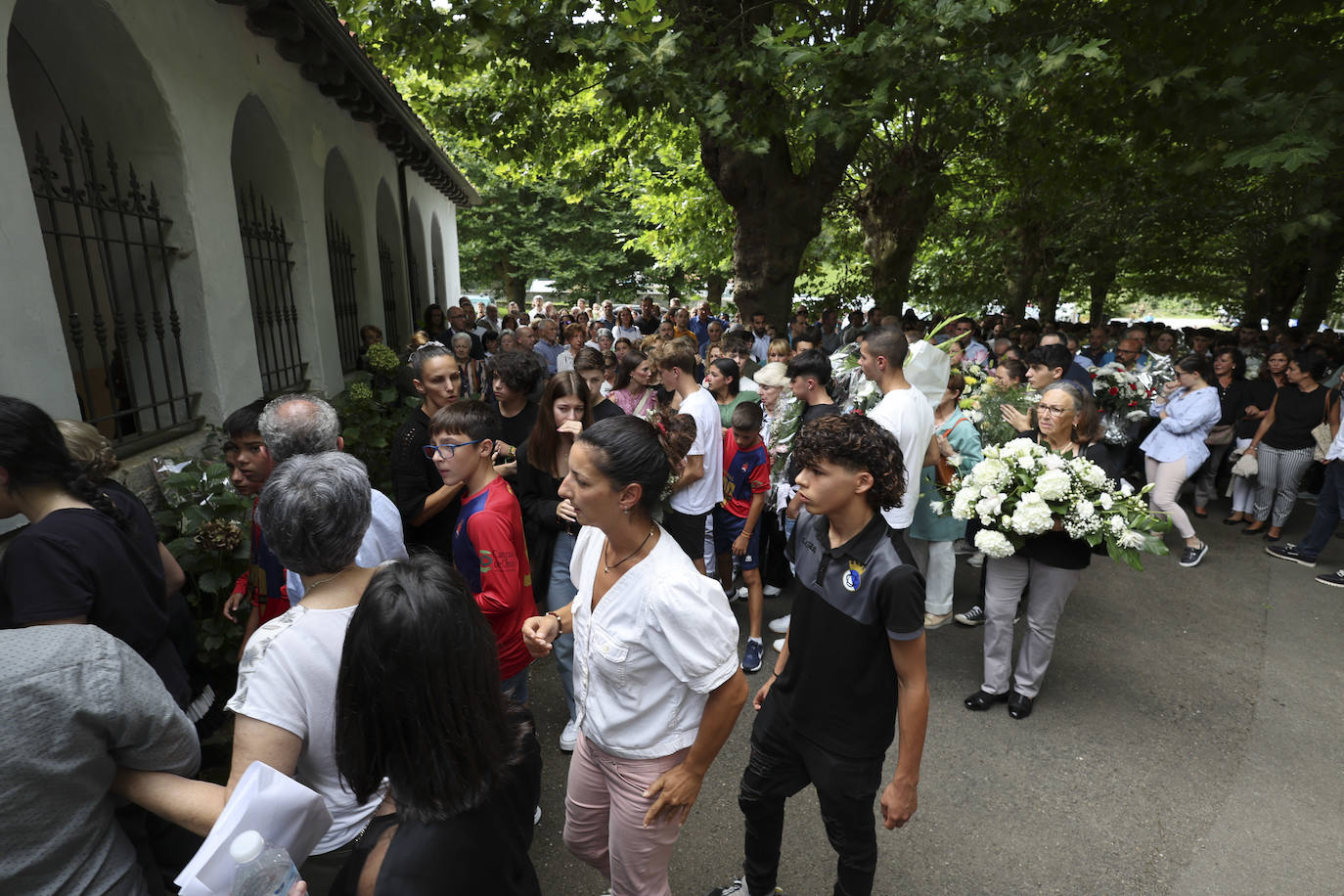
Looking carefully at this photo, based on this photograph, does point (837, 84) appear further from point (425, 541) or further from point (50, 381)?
point (50, 381)

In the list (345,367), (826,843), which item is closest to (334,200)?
(345,367)

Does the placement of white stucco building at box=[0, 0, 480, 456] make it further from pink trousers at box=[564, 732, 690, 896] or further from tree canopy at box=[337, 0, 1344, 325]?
pink trousers at box=[564, 732, 690, 896]

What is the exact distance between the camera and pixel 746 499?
4844 mm

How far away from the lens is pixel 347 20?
737 centimetres

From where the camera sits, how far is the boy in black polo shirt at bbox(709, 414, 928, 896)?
2170mm

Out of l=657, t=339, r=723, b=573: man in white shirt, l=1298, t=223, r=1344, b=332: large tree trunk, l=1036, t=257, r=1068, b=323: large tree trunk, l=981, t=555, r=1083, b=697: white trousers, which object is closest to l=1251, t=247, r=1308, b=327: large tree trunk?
l=1298, t=223, r=1344, b=332: large tree trunk

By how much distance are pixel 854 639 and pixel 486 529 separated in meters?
1.41

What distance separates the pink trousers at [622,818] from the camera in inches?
81.5

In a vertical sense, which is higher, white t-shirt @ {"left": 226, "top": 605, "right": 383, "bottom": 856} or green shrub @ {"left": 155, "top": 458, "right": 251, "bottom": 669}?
white t-shirt @ {"left": 226, "top": 605, "right": 383, "bottom": 856}

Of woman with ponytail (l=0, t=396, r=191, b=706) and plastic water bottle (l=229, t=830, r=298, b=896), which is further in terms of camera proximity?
woman with ponytail (l=0, t=396, r=191, b=706)

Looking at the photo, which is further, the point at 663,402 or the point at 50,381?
the point at 663,402

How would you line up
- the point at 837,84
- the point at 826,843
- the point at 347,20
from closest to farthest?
the point at 826,843 < the point at 837,84 < the point at 347,20

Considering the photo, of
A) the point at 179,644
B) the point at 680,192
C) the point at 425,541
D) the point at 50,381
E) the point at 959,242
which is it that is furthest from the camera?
the point at 959,242

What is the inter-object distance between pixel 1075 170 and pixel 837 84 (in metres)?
5.61
